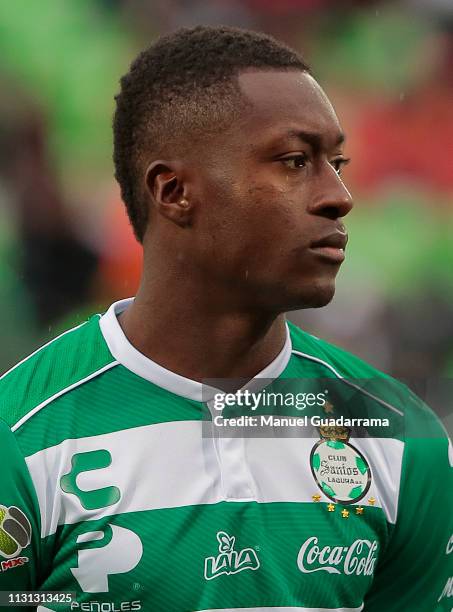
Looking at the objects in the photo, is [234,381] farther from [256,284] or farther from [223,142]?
[223,142]

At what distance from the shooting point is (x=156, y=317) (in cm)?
260

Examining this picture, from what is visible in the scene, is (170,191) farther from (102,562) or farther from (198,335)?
(102,562)

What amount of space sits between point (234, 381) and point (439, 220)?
175 inches

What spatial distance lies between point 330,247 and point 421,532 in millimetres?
810

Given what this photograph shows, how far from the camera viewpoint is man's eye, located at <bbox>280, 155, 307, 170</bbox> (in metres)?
2.42

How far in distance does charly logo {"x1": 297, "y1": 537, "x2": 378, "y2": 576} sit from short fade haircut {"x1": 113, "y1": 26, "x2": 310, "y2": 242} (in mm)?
943

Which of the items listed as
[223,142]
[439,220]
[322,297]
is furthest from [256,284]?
[439,220]

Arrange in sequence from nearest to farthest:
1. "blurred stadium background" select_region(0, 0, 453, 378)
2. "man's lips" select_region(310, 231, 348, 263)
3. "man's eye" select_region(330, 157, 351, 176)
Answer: "man's lips" select_region(310, 231, 348, 263), "man's eye" select_region(330, 157, 351, 176), "blurred stadium background" select_region(0, 0, 453, 378)

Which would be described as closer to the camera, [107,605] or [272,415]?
[107,605]

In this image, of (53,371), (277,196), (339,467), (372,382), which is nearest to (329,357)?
(372,382)

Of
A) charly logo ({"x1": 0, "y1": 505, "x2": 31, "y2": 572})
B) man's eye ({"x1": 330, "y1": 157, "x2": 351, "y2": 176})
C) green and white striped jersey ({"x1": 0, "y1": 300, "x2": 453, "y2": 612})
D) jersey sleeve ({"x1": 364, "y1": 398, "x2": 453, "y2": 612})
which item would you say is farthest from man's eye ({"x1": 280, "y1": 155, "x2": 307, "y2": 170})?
charly logo ({"x1": 0, "y1": 505, "x2": 31, "y2": 572})

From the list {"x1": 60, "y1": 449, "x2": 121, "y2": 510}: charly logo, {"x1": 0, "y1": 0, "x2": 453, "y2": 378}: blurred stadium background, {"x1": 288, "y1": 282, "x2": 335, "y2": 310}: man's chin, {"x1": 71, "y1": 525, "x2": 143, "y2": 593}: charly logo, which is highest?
{"x1": 0, "y1": 0, "x2": 453, "y2": 378}: blurred stadium background

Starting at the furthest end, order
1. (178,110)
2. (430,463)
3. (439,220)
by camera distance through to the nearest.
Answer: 1. (439,220)
2. (430,463)
3. (178,110)

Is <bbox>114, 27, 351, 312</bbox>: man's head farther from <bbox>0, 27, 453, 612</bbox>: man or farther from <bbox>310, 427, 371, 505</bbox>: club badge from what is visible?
<bbox>310, 427, 371, 505</bbox>: club badge
